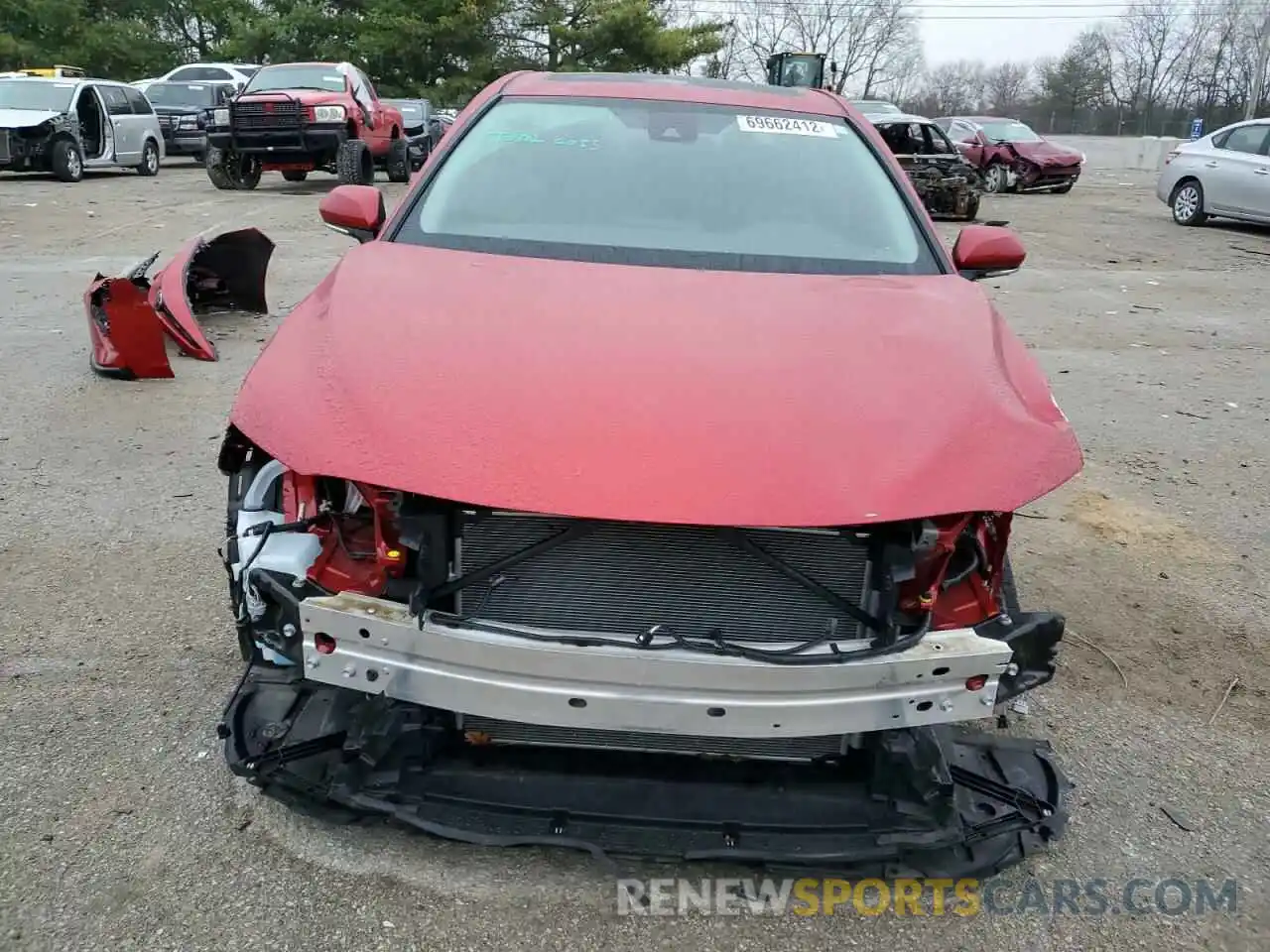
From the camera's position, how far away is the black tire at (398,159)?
17312mm

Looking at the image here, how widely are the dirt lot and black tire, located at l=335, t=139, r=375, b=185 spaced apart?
8.57m

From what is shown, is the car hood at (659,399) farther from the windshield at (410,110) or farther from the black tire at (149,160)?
the windshield at (410,110)

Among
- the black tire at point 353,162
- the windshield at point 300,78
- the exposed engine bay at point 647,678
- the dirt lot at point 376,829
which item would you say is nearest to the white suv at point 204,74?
the windshield at point 300,78

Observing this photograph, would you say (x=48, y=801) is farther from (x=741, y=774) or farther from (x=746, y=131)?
(x=746, y=131)

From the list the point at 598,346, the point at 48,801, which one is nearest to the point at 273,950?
the point at 48,801

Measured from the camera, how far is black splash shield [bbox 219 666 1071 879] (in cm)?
222

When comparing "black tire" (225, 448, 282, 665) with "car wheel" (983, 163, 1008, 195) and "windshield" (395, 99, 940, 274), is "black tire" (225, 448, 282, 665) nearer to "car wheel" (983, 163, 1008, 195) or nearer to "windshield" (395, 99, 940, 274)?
"windshield" (395, 99, 940, 274)

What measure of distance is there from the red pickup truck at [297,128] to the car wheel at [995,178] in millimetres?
12120

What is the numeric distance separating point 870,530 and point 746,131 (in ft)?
6.55

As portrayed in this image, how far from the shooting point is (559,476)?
2.00 meters

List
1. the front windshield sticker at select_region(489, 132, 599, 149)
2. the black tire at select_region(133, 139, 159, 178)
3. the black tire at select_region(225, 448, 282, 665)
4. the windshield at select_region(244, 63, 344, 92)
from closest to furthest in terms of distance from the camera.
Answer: the black tire at select_region(225, 448, 282, 665) → the front windshield sticker at select_region(489, 132, 599, 149) → the windshield at select_region(244, 63, 344, 92) → the black tire at select_region(133, 139, 159, 178)

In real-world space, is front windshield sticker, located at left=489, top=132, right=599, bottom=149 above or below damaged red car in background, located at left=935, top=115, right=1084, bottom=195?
above

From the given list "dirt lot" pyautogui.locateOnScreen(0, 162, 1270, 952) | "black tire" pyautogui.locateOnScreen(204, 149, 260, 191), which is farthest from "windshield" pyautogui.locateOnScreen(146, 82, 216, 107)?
"dirt lot" pyautogui.locateOnScreen(0, 162, 1270, 952)

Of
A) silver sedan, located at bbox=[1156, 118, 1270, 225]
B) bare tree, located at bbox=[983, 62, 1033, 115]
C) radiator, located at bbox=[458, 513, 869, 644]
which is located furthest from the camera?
bare tree, located at bbox=[983, 62, 1033, 115]
